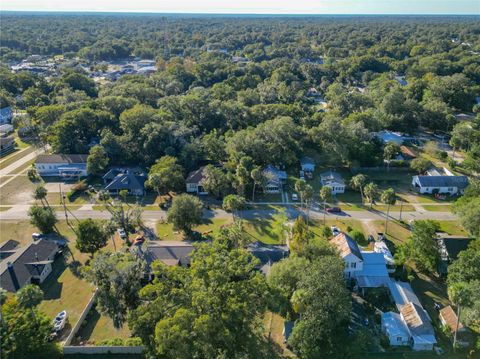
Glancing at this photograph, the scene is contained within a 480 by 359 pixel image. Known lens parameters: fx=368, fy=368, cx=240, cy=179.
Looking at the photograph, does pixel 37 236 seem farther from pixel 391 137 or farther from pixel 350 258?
pixel 391 137

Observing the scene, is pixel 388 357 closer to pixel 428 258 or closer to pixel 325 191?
Result: pixel 428 258

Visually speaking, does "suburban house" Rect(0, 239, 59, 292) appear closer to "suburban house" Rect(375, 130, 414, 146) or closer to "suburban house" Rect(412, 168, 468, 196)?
"suburban house" Rect(412, 168, 468, 196)

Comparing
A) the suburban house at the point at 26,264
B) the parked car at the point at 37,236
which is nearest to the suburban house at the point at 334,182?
the suburban house at the point at 26,264

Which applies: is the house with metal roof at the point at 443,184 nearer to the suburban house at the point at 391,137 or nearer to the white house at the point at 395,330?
the suburban house at the point at 391,137

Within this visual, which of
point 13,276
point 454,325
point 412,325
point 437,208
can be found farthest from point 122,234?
point 437,208

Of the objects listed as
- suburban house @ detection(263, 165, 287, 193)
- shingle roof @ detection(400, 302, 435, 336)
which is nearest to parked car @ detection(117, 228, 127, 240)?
suburban house @ detection(263, 165, 287, 193)
